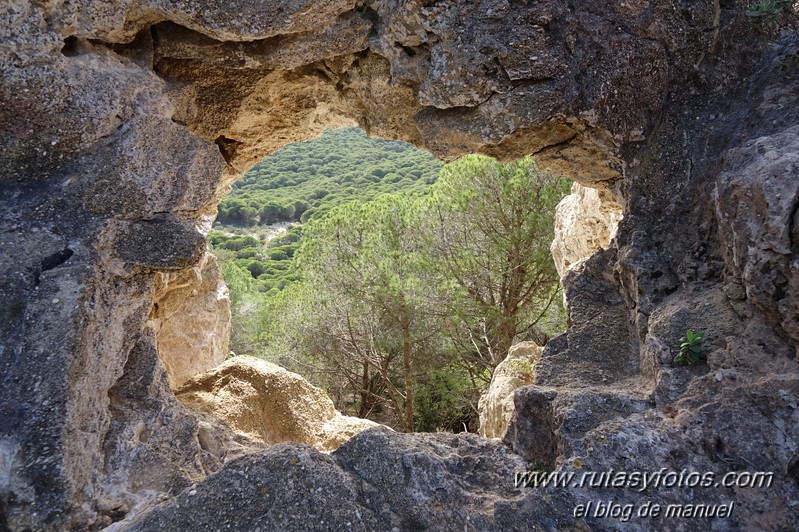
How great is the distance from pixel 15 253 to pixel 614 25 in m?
5.37

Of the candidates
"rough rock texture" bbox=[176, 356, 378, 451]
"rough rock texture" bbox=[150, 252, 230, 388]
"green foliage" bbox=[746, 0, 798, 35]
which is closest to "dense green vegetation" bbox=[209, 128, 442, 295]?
"rough rock texture" bbox=[150, 252, 230, 388]

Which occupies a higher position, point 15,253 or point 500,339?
point 15,253

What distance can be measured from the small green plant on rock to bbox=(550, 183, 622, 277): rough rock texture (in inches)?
124

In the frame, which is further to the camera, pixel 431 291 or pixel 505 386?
pixel 431 291

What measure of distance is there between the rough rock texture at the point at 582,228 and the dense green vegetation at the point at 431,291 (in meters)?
1.67

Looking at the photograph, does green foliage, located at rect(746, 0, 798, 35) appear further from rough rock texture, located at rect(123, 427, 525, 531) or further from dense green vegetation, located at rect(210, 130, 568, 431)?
dense green vegetation, located at rect(210, 130, 568, 431)

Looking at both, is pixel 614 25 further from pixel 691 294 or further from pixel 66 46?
pixel 66 46

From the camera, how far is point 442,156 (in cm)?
571

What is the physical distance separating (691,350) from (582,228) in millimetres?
3918

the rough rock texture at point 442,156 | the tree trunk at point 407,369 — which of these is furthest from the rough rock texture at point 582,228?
the tree trunk at point 407,369

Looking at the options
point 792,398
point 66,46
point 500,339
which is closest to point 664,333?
point 792,398

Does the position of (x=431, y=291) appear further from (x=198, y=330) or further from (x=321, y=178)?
(x=321, y=178)

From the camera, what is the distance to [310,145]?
47.0 meters

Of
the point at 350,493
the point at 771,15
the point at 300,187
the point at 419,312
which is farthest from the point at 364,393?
the point at 300,187
